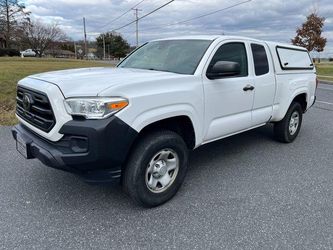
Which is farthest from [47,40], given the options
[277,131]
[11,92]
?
[277,131]

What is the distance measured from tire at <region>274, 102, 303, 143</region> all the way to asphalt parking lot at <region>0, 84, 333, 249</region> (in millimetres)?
845

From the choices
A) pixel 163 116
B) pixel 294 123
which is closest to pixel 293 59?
pixel 294 123

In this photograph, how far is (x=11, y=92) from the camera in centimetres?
953

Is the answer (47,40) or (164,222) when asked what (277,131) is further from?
(47,40)

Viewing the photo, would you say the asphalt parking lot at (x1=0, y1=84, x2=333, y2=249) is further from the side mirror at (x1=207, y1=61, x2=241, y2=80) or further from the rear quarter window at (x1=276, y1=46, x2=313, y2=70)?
the rear quarter window at (x1=276, y1=46, x2=313, y2=70)

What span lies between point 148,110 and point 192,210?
1.17 m

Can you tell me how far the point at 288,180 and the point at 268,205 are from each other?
0.83m

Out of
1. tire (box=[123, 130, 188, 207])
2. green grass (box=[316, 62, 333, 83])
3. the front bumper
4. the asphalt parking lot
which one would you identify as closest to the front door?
tire (box=[123, 130, 188, 207])

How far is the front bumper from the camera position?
270 cm

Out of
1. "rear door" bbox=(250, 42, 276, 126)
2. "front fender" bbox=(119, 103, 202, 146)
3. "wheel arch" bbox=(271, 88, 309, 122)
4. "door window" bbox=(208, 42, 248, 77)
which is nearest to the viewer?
"front fender" bbox=(119, 103, 202, 146)

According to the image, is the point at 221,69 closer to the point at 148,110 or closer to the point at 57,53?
the point at 148,110

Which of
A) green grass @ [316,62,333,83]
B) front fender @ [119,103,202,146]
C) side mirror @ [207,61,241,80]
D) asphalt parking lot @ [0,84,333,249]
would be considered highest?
side mirror @ [207,61,241,80]

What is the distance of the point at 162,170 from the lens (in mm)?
3359

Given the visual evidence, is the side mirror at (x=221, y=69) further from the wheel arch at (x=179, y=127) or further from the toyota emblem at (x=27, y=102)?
the toyota emblem at (x=27, y=102)
